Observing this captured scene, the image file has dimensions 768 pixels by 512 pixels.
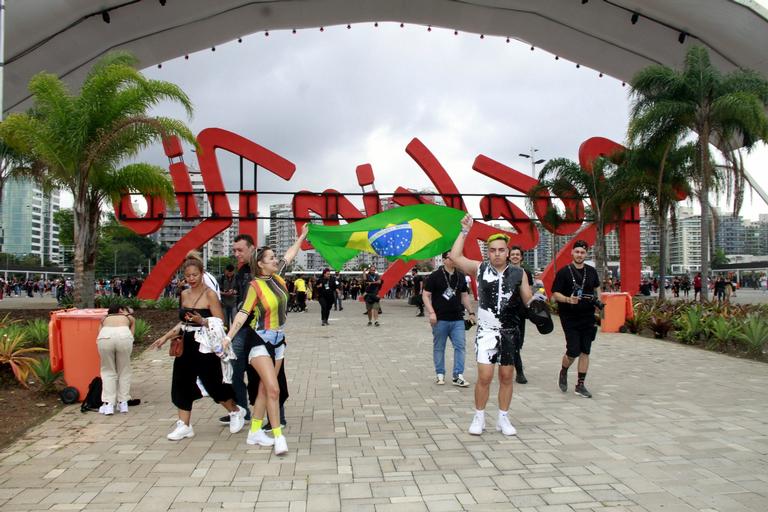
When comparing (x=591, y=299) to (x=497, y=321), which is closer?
(x=497, y=321)

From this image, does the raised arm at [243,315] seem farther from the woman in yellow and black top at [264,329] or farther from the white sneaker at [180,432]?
the white sneaker at [180,432]

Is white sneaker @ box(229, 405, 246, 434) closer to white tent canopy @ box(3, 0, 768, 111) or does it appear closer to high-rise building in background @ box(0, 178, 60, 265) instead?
white tent canopy @ box(3, 0, 768, 111)

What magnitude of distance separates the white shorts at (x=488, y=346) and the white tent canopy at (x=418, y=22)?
16.2m

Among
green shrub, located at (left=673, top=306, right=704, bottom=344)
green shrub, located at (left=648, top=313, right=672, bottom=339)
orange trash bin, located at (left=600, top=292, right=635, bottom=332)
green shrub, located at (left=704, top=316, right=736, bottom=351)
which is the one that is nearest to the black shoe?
green shrub, located at (left=704, top=316, right=736, bottom=351)

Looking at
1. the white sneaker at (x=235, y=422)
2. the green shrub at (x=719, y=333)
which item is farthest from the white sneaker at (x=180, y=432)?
the green shrub at (x=719, y=333)

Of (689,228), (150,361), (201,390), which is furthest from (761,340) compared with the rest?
(689,228)

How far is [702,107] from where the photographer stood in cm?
1672

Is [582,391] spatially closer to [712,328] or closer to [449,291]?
[449,291]

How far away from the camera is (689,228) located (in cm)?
12838

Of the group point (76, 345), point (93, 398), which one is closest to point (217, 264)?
point (76, 345)

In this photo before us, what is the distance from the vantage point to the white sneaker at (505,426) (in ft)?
17.7

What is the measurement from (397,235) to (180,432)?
526cm

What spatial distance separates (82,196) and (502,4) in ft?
47.1

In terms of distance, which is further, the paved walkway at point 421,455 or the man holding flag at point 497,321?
the man holding flag at point 497,321
